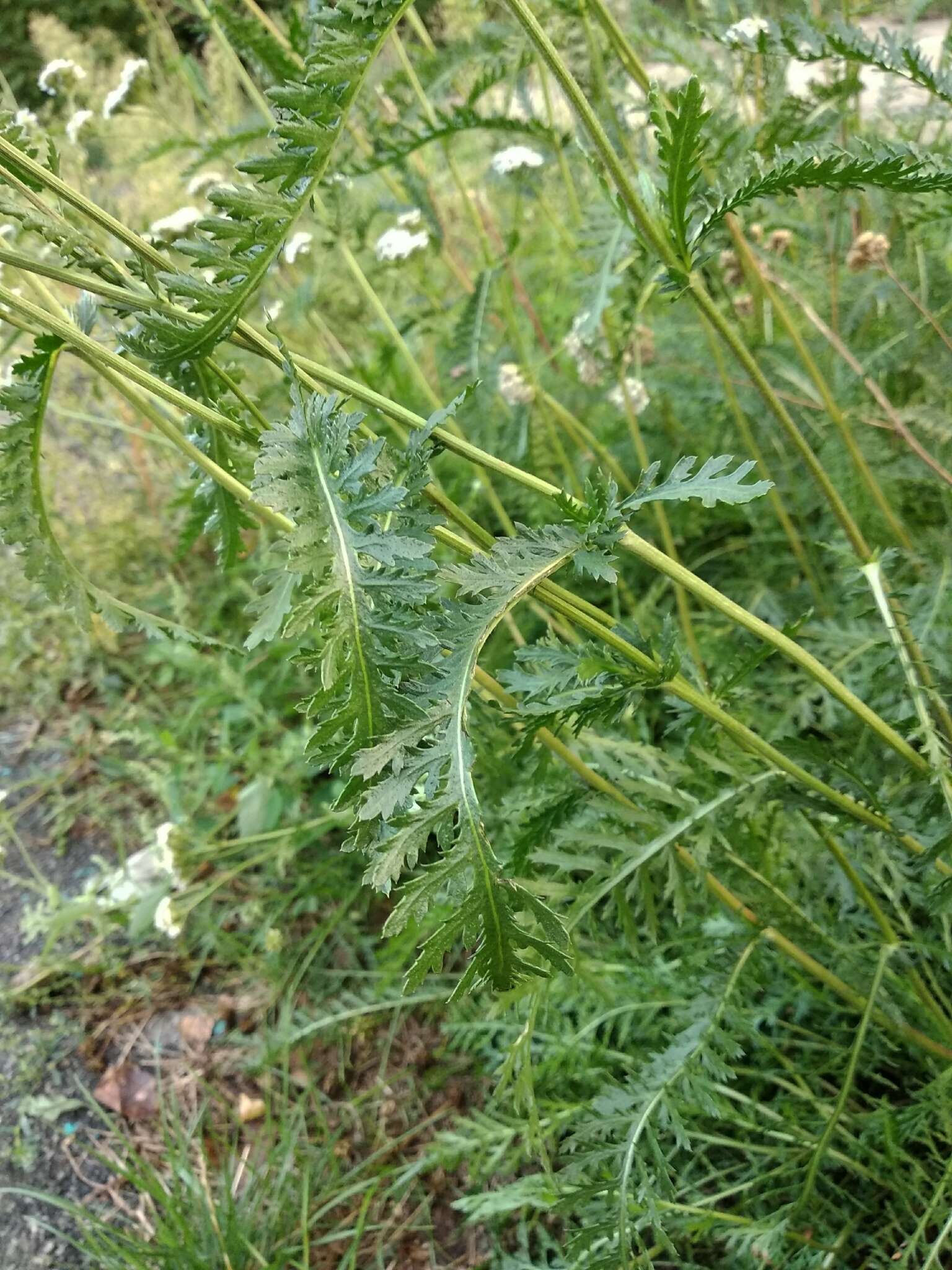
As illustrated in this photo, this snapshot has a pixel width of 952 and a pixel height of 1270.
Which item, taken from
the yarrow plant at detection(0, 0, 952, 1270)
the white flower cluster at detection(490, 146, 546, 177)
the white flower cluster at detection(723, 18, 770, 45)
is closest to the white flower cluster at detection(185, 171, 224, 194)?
the yarrow plant at detection(0, 0, 952, 1270)

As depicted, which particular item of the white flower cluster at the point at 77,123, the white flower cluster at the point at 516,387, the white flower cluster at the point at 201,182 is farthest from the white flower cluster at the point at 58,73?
the white flower cluster at the point at 516,387

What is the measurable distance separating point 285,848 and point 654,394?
88 centimetres

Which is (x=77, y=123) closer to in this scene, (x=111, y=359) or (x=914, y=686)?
(x=111, y=359)

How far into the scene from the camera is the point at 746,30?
0.86 m

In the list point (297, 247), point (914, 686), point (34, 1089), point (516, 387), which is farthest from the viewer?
point (297, 247)

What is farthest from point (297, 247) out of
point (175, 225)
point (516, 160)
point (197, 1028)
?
point (197, 1028)

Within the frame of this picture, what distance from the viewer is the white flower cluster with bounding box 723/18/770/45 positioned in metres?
0.80

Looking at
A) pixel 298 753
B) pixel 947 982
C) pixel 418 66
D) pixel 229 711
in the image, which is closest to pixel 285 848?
pixel 298 753

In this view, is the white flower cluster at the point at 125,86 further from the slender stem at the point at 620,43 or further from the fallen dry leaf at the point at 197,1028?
the fallen dry leaf at the point at 197,1028

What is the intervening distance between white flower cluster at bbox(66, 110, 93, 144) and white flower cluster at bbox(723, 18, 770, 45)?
0.99 metres

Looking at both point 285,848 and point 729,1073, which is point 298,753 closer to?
point 285,848

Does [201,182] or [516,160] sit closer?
[516,160]

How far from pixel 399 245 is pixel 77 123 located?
0.60 m

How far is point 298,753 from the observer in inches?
55.4
